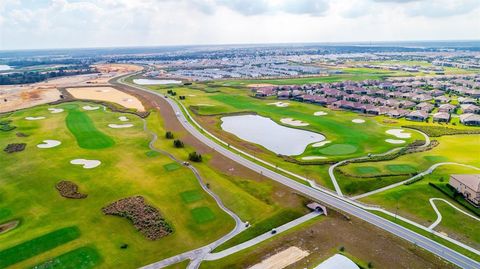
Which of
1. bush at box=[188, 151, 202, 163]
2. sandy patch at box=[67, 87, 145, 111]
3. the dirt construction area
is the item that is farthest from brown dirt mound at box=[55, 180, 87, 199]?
the dirt construction area

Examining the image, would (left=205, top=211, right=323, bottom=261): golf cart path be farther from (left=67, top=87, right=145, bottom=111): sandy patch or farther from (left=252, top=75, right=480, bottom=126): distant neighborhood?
(left=67, top=87, right=145, bottom=111): sandy patch

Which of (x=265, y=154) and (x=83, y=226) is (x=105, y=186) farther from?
(x=265, y=154)

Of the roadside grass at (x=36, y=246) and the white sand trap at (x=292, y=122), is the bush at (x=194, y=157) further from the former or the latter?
the white sand trap at (x=292, y=122)

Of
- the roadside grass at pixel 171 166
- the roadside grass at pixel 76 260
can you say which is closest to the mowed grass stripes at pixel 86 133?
the roadside grass at pixel 171 166

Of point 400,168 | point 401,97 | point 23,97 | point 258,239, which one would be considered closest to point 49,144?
point 258,239

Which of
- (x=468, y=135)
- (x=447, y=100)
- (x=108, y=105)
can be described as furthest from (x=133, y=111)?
(x=447, y=100)
